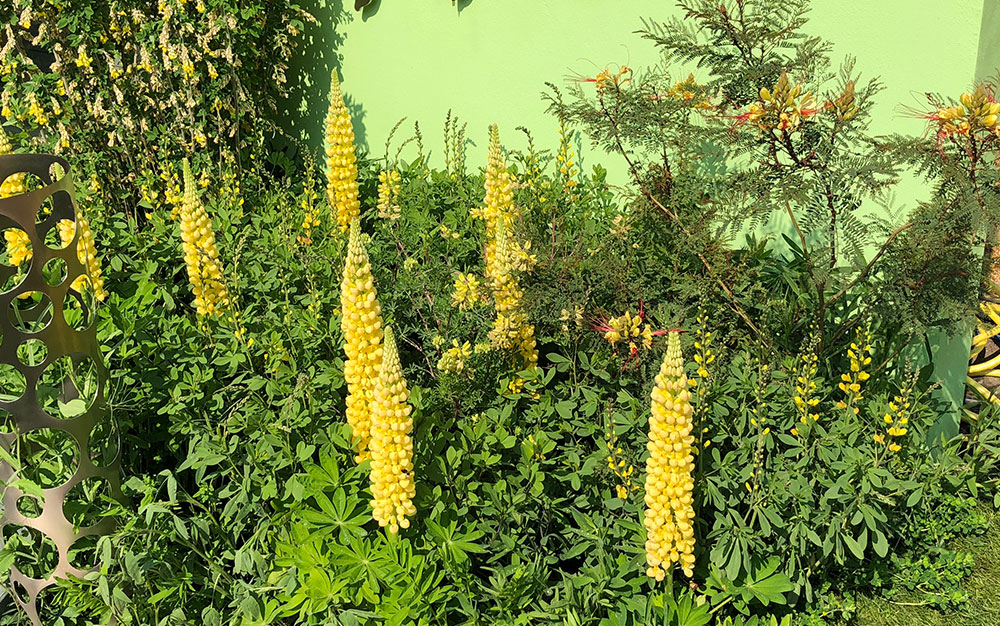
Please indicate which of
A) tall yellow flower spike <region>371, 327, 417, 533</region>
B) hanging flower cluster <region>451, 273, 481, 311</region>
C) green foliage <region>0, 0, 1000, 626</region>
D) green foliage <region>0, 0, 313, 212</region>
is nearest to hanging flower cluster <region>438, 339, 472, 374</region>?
green foliage <region>0, 0, 1000, 626</region>

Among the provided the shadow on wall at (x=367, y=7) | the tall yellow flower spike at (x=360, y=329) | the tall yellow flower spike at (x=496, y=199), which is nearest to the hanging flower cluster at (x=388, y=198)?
the tall yellow flower spike at (x=496, y=199)

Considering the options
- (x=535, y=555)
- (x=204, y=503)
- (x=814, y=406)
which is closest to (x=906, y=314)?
(x=814, y=406)

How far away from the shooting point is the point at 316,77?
20.5 ft

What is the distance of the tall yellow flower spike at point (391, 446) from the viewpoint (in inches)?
92.0

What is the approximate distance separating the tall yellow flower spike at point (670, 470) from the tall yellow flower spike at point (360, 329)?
0.88 meters

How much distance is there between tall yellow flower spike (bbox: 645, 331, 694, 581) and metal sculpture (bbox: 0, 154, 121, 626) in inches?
72.3

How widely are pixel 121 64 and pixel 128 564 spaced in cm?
407

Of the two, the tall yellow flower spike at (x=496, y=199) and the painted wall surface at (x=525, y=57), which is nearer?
the painted wall surface at (x=525, y=57)

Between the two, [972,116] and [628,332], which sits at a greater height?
[972,116]

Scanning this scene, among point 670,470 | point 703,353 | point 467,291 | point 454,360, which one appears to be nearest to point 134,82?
point 467,291

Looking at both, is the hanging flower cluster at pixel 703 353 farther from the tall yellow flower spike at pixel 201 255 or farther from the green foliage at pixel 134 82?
the green foliage at pixel 134 82

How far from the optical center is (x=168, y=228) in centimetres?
455

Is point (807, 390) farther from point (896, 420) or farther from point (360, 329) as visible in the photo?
point (360, 329)

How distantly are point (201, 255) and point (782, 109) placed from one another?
2333 mm
